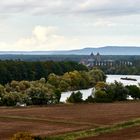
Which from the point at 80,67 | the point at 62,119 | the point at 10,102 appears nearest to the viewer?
the point at 62,119

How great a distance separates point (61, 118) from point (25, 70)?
71.8 metres

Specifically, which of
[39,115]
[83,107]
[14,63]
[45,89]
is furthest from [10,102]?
[14,63]

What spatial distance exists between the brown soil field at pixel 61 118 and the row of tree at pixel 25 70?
48.8 m

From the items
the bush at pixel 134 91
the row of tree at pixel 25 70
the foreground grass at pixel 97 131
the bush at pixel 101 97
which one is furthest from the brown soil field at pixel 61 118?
the row of tree at pixel 25 70

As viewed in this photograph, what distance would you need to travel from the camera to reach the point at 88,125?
51125 mm

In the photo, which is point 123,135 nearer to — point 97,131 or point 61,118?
point 97,131

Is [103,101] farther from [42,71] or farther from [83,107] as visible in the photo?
[42,71]

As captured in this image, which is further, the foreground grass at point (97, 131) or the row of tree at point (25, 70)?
the row of tree at point (25, 70)

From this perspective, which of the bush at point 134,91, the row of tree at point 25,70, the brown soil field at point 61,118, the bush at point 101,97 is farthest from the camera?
the row of tree at point 25,70

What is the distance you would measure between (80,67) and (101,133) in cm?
11266

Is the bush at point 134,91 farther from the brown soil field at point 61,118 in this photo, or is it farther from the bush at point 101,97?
the brown soil field at point 61,118

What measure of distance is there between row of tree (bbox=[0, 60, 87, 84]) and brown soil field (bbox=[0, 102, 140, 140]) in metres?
48.8

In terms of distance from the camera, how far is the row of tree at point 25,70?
396ft

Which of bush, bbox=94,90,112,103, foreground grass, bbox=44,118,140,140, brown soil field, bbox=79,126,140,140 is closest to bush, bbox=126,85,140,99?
bush, bbox=94,90,112,103
